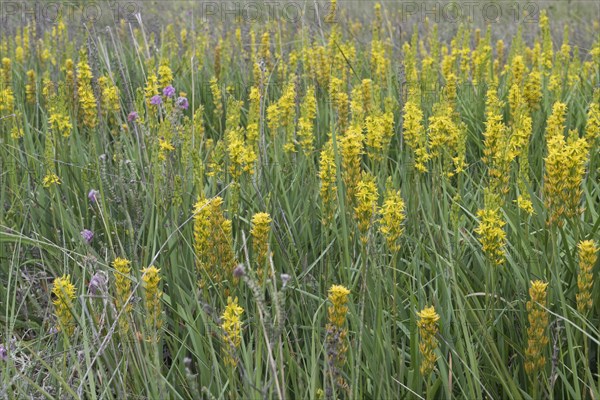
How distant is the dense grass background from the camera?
1624 millimetres

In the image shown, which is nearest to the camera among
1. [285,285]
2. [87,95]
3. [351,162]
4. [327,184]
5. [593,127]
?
[285,285]

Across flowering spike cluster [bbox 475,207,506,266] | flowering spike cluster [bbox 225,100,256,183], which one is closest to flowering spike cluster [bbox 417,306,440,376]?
flowering spike cluster [bbox 475,207,506,266]

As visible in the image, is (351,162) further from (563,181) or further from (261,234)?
(563,181)

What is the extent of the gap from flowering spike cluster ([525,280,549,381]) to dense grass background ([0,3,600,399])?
1.6 inches

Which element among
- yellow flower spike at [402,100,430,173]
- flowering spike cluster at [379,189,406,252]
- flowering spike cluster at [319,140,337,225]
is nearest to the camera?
flowering spike cluster at [379,189,406,252]

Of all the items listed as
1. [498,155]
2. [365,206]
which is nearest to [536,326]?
[365,206]

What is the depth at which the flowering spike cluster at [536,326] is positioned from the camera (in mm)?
1491

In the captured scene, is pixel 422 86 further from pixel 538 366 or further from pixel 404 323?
pixel 538 366

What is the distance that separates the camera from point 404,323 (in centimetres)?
199

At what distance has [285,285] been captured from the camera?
122 centimetres

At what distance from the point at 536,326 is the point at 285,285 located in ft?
1.90

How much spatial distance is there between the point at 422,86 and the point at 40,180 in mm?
1868

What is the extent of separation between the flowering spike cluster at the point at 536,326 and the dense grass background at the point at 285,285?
0.14 ft

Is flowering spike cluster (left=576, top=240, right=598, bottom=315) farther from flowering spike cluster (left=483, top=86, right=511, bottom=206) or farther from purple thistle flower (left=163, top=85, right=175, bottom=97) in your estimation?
purple thistle flower (left=163, top=85, right=175, bottom=97)
